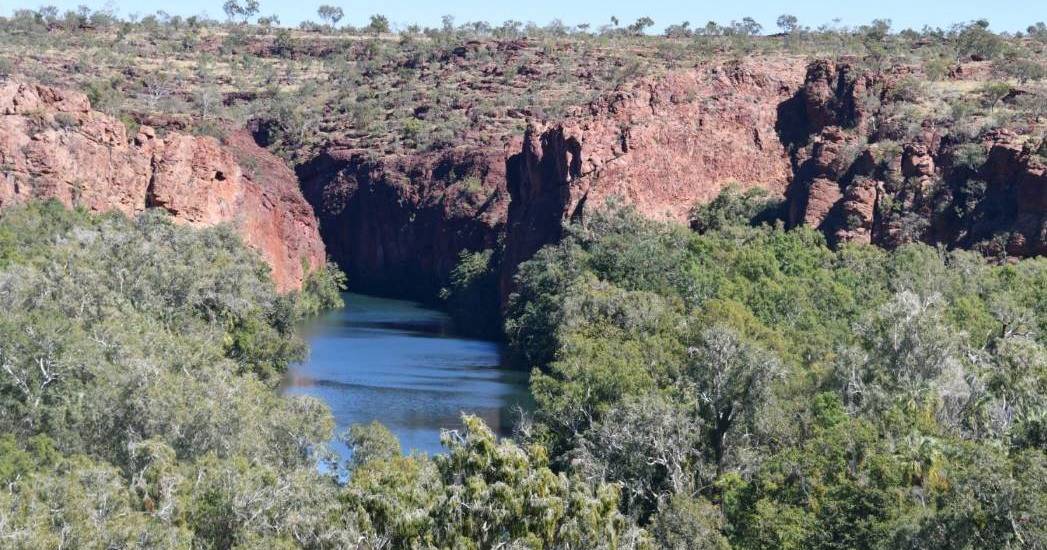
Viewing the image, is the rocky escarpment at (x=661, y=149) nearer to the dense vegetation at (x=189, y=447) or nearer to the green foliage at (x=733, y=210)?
the green foliage at (x=733, y=210)

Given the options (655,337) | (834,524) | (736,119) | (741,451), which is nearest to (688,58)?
(736,119)

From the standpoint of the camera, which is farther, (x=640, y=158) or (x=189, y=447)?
(x=640, y=158)

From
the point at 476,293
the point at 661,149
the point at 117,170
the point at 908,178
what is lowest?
the point at 476,293

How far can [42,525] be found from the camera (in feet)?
102

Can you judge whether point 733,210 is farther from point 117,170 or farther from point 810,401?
point 810,401

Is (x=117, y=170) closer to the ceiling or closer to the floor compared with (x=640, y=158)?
closer to the floor

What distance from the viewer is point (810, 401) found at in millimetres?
50719

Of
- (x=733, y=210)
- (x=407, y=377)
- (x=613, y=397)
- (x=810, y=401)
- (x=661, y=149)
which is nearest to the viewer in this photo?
(x=613, y=397)

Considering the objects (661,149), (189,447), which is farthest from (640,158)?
(189,447)

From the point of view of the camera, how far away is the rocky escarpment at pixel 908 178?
274 ft

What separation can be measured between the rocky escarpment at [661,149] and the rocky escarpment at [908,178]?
3713 millimetres

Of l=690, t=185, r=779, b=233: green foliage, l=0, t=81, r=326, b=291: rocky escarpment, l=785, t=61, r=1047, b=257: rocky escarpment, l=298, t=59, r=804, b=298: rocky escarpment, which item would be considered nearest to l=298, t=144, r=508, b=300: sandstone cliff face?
l=298, t=59, r=804, b=298: rocky escarpment

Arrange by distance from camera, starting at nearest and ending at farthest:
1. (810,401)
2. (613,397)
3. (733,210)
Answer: (613,397)
(810,401)
(733,210)

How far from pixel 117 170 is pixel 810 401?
181ft
